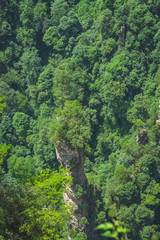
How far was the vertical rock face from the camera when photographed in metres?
38.5

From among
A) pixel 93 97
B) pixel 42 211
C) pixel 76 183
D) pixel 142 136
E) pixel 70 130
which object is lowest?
pixel 42 211

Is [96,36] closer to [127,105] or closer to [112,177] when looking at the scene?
[127,105]

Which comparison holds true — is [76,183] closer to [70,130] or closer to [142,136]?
[70,130]

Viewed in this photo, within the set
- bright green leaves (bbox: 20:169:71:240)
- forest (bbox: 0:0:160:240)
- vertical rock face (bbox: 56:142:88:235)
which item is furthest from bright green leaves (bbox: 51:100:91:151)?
bright green leaves (bbox: 20:169:71:240)

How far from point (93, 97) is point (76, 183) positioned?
1363cm

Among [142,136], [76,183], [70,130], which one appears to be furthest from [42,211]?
[142,136]

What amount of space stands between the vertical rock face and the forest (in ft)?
1.35

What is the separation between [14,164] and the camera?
50.0 metres

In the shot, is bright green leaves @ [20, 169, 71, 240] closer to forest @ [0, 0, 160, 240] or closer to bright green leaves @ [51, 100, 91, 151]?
forest @ [0, 0, 160, 240]

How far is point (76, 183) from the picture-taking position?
3956cm

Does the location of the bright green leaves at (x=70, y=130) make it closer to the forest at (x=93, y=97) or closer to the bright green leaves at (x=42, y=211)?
the forest at (x=93, y=97)

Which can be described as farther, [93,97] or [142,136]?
[93,97]

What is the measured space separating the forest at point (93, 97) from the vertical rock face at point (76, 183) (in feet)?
1.35

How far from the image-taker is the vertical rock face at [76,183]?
38.5 metres
